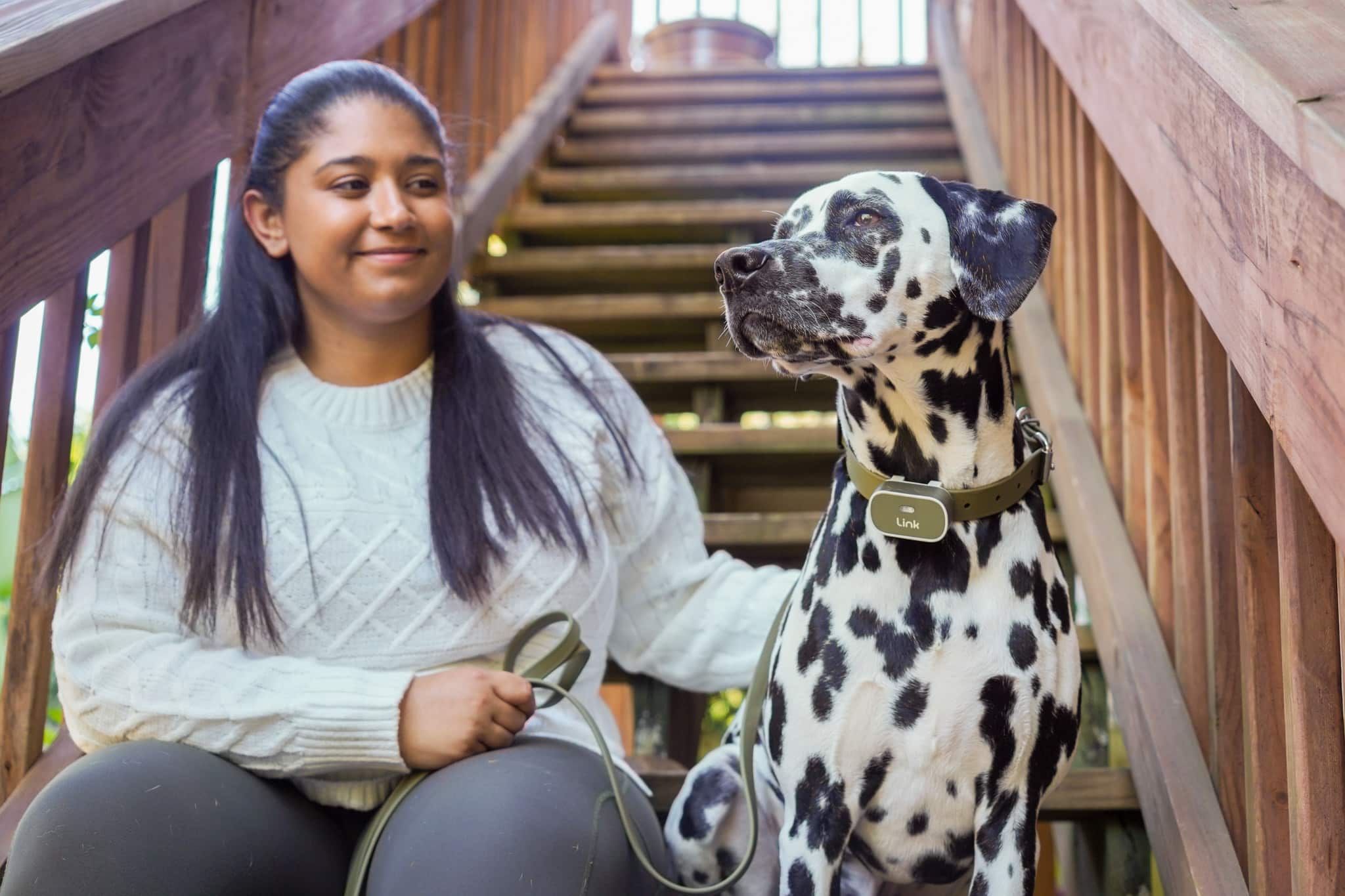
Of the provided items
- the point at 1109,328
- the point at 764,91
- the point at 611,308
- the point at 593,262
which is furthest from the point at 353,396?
the point at 764,91

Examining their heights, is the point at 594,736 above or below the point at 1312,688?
below

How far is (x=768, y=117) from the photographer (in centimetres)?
486

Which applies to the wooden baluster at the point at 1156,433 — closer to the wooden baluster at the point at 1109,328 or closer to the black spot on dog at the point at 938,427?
the wooden baluster at the point at 1109,328

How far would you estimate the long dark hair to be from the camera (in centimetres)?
168

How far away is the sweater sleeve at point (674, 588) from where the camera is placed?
75.7 inches

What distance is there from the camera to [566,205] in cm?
429

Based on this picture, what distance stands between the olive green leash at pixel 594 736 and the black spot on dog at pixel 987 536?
0.29m

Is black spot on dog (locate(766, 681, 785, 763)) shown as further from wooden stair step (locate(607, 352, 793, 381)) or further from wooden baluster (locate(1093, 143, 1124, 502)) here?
wooden stair step (locate(607, 352, 793, 381))

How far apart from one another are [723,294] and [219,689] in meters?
0.80

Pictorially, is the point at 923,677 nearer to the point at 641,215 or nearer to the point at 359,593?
the point at 359,593

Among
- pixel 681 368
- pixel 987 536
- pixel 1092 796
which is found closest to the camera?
pixel 987 536

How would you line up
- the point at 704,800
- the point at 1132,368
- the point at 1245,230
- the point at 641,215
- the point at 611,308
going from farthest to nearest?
the point at 641,215 → the point at 611,308 → the point at 1132,368 → the point at 704,800 → the point at 1245,230

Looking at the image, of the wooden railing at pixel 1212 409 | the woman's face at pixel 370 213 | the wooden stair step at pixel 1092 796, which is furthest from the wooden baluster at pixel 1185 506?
the woman's face at pixel 370 213

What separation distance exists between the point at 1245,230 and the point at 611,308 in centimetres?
230
